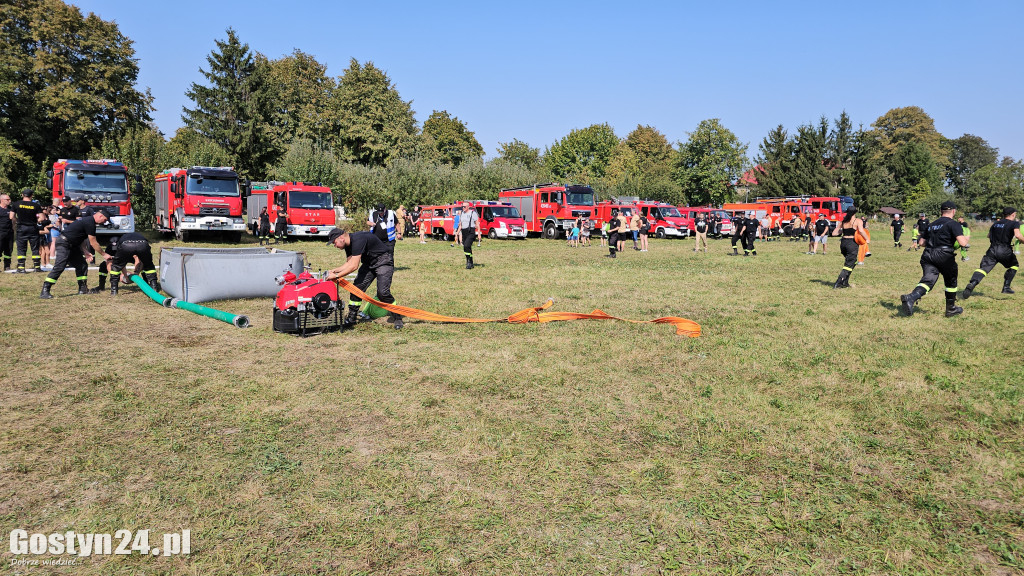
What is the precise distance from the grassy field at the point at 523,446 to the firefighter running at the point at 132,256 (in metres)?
2.35

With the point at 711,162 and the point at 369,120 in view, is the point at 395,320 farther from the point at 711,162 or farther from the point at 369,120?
the point at 711,162

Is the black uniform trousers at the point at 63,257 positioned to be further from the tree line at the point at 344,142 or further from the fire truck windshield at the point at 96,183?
the tree line at the point at 344,142

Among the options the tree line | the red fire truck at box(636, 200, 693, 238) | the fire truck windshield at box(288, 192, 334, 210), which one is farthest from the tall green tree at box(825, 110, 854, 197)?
the fire truck windshield at box(288, 192, 334, 210)

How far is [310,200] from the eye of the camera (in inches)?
1083

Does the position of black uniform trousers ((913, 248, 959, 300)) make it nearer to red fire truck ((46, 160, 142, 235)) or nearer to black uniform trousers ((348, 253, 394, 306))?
black uniform trousers ((348, 253, 394, 306))

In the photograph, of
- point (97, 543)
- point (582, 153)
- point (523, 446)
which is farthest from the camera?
point (582, 153)

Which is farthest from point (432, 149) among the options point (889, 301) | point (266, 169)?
point (889, 301)

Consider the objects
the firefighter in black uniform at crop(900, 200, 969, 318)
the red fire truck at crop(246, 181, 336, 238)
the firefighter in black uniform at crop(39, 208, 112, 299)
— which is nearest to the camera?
the firefighter in black uniform at crop(900, 200, 969, 318)

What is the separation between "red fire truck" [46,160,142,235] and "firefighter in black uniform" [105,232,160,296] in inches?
433

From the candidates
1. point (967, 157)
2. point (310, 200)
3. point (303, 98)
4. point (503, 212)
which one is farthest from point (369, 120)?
point (967, 157)

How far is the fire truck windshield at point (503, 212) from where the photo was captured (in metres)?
32.6

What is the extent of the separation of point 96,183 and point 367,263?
1770 cm

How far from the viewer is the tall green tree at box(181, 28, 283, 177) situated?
170 feet

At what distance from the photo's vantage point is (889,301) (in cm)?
1185
